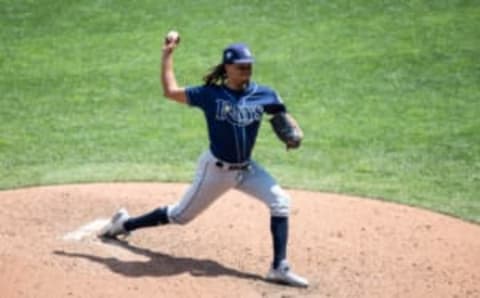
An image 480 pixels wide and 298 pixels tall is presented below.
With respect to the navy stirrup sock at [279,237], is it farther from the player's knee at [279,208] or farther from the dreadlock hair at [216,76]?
the dreadlock hair at [216,76]

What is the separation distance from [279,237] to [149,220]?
3.46ft

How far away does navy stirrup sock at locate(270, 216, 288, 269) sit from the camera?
6.57m

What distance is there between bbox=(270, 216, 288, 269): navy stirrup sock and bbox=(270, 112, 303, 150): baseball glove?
543 mm

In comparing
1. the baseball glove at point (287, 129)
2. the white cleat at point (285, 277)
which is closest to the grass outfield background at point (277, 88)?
the baseball glove at point (287, 129)

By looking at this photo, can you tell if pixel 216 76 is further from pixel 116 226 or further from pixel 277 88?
pixel 277 88

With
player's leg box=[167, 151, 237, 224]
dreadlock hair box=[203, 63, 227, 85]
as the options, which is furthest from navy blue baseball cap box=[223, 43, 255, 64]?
player's leg box=[167, 151, 237, 224]

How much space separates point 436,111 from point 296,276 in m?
5.61

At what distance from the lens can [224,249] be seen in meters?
7.25

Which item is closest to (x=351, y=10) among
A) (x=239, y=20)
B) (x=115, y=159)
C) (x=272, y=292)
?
(x=239, y=20)

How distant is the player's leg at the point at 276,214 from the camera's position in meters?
6.53

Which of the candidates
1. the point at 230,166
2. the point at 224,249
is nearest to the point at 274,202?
the point at 230,166

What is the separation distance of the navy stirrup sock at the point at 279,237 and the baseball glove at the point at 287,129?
1.78ft

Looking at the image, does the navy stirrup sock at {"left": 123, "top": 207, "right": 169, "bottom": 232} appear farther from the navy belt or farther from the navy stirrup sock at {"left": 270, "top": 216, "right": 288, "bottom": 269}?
the navy stirrup sock at {"left": 270, "top": 216, "right": 288, "bottom": 269}

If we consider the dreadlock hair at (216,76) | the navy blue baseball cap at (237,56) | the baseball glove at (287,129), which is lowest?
the baseball glove at (287,129)
